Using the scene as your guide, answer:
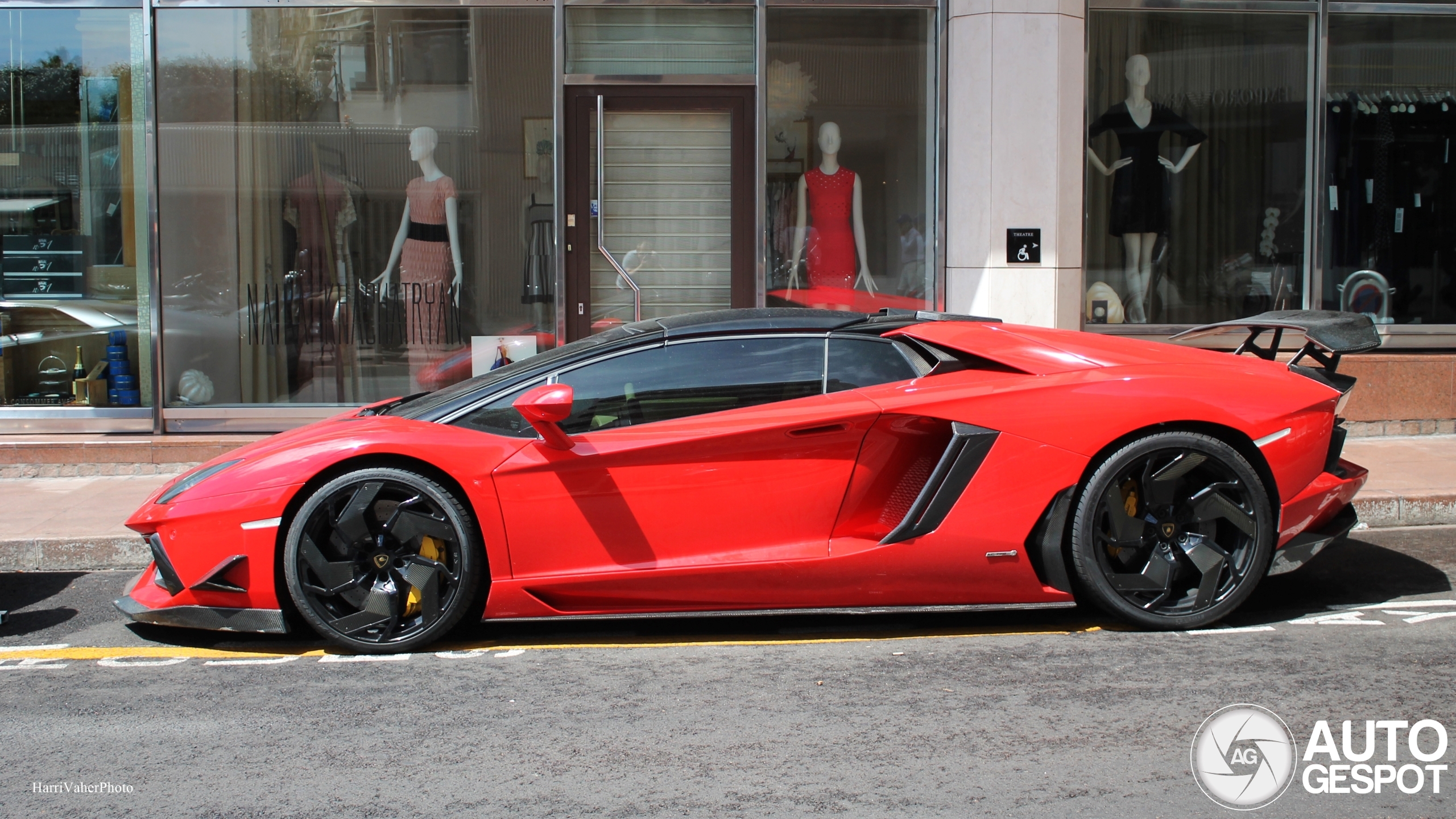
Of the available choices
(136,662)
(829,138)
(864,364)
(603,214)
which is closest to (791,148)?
(829,138)

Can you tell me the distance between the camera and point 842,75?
9312 millimetres

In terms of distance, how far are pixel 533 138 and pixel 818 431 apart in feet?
17.9

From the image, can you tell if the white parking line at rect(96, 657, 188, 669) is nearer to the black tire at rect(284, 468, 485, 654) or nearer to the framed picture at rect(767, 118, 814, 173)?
the black tire at rect(284, 468, 485, 654)

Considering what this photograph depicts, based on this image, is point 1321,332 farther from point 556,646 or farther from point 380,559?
point 380,559

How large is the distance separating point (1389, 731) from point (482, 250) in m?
7.18

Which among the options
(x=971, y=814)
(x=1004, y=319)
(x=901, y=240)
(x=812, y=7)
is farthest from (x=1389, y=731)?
(x=812, y=7)

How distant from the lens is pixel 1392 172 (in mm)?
9727

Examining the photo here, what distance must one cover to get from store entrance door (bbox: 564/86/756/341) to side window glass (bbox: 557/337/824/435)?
4669 mm

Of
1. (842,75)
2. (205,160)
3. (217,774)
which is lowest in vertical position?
(217,774)

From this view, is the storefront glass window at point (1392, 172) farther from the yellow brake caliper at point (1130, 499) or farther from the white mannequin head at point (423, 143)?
the white mannequin head at point (423, 143)

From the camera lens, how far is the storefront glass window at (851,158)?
30.3 feet

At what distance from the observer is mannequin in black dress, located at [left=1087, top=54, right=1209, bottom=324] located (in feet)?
31.4

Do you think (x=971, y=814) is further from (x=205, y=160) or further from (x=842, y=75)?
(x=205, y=160)

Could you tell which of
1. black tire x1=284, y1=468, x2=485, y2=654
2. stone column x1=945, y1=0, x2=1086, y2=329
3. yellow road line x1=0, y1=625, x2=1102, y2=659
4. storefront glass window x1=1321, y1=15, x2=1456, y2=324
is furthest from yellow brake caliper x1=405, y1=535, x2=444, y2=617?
storefront glass window x1=1321, y1=15, x2=1456, y2=324
